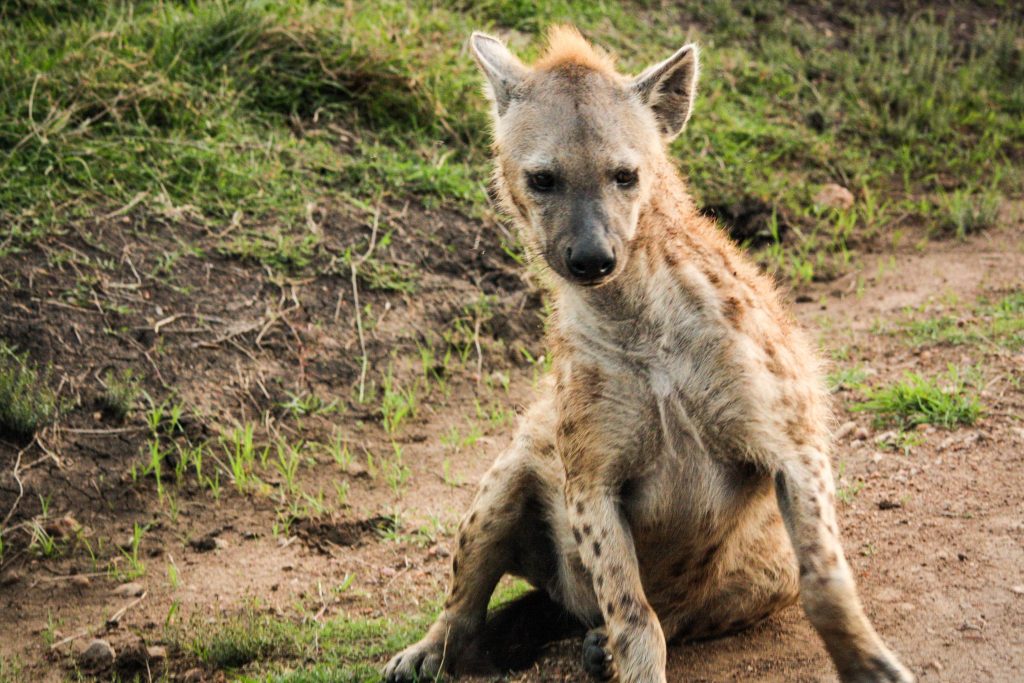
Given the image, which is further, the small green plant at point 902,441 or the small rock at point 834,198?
the small rock at point 834,198

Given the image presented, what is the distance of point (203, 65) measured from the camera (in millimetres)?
5621

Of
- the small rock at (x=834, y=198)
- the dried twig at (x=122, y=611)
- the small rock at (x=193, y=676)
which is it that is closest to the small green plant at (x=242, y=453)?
→ the dried twig at (x=122, y=611)

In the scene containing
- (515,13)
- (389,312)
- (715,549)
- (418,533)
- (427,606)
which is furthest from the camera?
Result: (515,13)

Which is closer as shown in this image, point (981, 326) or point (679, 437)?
point (679, 437)

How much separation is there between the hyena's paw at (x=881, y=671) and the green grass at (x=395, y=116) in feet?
9.24

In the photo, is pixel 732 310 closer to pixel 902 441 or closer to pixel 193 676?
pixel 902 441

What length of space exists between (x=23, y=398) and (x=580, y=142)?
225cm

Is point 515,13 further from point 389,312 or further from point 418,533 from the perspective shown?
point 418,533

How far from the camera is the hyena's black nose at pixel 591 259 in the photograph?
2820 millimetres

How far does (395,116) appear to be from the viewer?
5.82m

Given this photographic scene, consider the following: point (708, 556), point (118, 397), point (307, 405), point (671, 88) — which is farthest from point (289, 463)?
point (671, 88)

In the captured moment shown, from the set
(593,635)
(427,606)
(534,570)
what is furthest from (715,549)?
(427,606)

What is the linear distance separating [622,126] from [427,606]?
155cm

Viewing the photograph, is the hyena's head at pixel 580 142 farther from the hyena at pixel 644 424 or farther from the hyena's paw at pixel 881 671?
the hyena's paw at pixel 881 671
